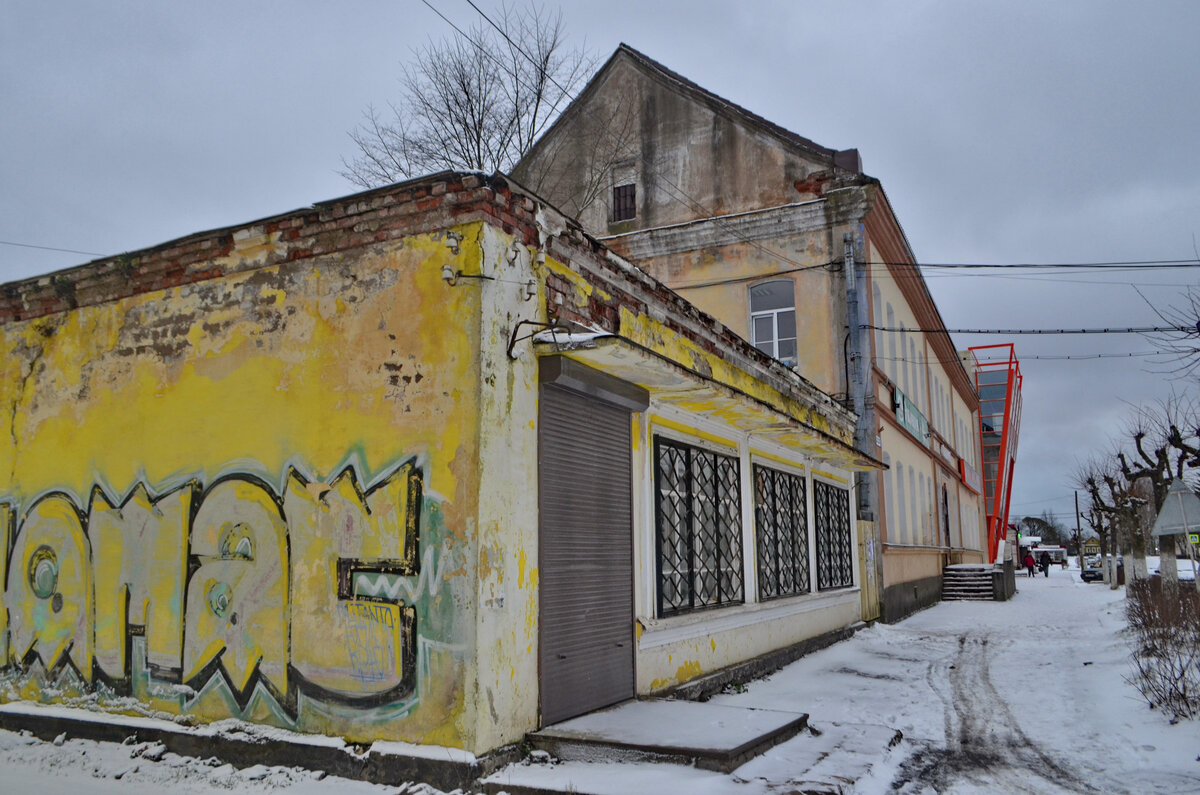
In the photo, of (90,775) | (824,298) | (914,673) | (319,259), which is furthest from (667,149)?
(90,775)

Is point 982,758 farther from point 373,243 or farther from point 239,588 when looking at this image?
point 373,243

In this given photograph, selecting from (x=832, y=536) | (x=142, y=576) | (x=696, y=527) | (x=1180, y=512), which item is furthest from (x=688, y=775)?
(x=832, y=536)

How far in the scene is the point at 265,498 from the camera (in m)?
6.60

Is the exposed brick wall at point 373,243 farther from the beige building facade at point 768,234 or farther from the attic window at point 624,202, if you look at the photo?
the attic window at point 624,202

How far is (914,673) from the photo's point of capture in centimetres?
1122

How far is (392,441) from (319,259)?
5.34 ft

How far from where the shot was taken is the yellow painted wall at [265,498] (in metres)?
5.81

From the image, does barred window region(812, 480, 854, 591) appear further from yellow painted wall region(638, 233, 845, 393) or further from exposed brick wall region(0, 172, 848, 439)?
exposed brick wall region(0, 172, 848, 439)

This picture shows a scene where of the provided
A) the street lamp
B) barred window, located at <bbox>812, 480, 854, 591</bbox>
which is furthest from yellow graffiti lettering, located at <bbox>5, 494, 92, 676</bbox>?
the street lamp

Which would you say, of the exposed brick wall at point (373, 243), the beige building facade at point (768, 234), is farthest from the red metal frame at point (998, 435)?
the exposed brick wall at point (373, 243)

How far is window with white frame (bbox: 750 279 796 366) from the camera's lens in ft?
54.6

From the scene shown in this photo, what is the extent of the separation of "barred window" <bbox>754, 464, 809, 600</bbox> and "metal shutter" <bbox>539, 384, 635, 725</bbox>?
370 cm

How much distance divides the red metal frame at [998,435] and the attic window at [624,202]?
88.8ft

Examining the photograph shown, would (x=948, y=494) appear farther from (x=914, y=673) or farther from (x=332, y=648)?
(x=332, y=648)
